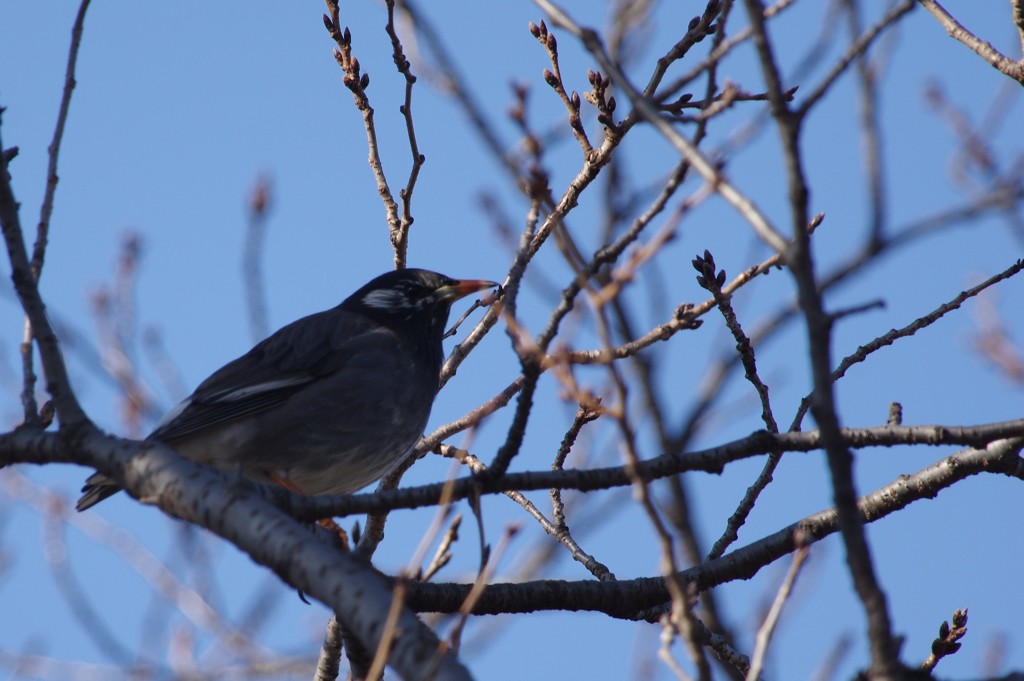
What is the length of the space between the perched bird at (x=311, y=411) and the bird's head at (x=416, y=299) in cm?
29

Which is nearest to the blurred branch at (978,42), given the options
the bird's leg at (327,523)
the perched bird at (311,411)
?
the perched bird at (311,411)

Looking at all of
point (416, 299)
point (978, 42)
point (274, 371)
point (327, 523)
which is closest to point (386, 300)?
point (416, 299)

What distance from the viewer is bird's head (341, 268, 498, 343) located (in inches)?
286

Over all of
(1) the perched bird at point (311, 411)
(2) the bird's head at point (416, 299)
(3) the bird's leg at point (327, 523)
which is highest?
(2) the bird's head at point (416, 299)

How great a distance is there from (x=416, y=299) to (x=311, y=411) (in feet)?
4.85

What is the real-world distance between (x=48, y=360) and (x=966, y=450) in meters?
3.26

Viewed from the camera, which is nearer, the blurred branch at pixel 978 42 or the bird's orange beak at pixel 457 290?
the blurred branch at pixel 978 42

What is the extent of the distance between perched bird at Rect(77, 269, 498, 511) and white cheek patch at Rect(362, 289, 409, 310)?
17.1 inches

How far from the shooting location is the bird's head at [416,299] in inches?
286

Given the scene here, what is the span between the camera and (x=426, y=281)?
7.41 meters

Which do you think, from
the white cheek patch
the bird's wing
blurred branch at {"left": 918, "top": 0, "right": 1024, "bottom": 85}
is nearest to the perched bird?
the bird's wing

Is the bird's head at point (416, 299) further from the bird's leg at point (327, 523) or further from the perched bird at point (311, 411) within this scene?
the bird's leg at point (327, 523)

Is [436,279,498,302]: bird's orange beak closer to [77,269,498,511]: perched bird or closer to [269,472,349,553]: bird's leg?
[77,269,498,511]: perched bird

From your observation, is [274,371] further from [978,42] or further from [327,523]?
[978,42]
